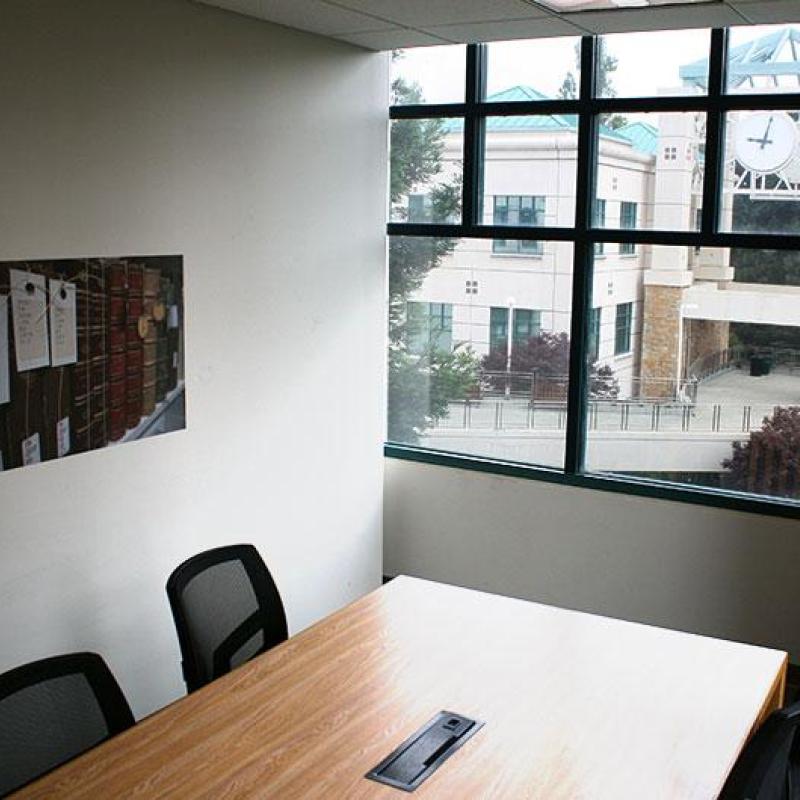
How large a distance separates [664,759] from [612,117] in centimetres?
A: 319

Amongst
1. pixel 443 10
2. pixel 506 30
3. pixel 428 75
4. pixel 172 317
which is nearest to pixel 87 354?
pixel 172 317

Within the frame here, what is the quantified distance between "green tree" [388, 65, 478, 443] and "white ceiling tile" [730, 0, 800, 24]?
173 cm

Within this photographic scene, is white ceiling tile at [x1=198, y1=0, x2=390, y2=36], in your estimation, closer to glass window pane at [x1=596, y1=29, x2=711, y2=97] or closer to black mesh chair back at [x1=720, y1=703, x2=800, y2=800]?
glass window pane at [x1=596, y1=29, x2=711, y2=97]

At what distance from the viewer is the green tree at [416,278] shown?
5.58 m

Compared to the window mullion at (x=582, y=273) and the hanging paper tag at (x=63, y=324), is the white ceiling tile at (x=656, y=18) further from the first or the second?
the hanging paper tag at (x=63, y=324)

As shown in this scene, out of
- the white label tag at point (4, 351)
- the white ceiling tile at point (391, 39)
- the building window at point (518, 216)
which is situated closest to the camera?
the white label tag at point (4, 351)

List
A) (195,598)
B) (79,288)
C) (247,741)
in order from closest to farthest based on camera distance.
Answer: (247,741)
(195,598)
(79,288)

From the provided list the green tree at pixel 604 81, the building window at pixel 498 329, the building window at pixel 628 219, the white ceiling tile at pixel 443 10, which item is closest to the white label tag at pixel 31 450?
the white ceiling tile at pixel 443 10

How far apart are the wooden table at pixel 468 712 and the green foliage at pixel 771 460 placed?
165 cm

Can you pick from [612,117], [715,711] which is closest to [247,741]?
[715,711]

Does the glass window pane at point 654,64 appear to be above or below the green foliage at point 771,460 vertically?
above

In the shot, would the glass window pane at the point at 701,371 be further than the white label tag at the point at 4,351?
Yes

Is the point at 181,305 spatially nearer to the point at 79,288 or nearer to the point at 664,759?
the point at 79,288

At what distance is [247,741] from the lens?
110 inches
